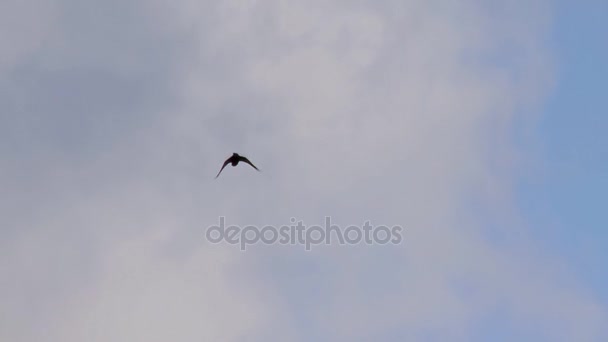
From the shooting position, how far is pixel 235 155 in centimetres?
8450
